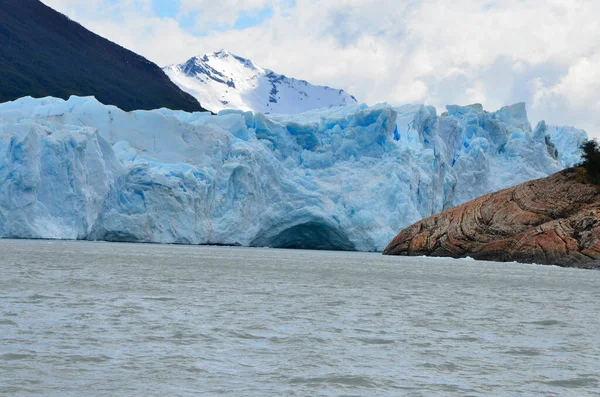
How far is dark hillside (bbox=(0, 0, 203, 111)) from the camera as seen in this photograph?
84.2m

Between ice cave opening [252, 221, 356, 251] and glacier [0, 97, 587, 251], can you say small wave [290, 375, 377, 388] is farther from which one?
ice cave opening [252, 221, 356, 251]

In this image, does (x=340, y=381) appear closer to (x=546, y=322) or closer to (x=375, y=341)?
(x=375, y=341)

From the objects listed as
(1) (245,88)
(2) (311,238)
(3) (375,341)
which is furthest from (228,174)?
(1) (245,88)

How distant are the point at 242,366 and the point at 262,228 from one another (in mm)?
38309

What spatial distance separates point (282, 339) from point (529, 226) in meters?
29.5

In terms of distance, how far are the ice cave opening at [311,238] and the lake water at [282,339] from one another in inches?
1132

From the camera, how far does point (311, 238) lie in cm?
5256

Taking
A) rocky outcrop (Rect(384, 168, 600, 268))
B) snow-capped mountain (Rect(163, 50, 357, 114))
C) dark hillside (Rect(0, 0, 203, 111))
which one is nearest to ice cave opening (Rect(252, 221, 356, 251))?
rocky outcrop (Rect(384, 168, 600, 268))

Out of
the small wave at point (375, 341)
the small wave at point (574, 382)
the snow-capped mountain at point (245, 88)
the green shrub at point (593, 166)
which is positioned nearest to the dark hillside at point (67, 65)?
the snow-capped mountain at point (245, 88)

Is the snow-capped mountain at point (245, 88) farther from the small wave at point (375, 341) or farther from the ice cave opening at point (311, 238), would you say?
the small wave at point (375, 341)

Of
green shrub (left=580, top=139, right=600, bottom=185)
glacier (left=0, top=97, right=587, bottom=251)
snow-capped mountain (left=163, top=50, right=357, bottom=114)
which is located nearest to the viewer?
glacier (left=0, top=97, right=587, bottom=251)

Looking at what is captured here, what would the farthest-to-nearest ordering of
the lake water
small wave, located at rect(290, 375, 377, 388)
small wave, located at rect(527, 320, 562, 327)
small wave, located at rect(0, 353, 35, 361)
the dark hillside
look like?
the dark hillside → small wave, located at rect(527, 320, 562, 327) → small wave, located at rect(0, 353, 35, 361) → small wave, located at rect(290, 375, 377, 388) → the lake water

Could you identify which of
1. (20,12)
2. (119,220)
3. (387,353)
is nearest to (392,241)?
(119,220)

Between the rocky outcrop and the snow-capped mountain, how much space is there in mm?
110279
